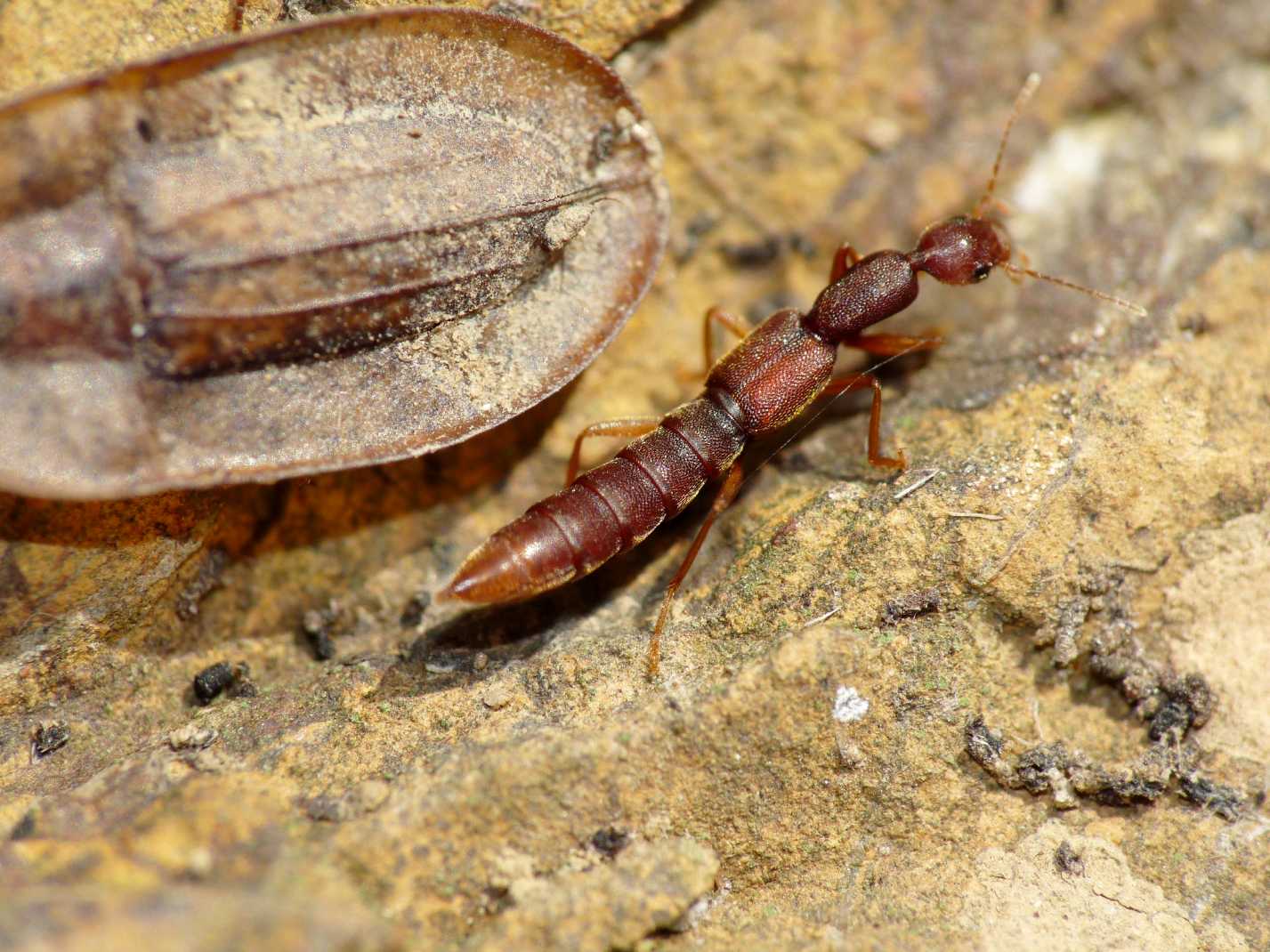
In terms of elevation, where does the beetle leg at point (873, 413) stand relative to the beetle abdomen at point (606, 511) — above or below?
below

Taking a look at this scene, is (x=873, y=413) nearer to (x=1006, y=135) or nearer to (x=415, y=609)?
(x=1006, y=135)

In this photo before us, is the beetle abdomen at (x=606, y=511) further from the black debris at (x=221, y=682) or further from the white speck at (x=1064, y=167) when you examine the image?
the white speck at (x=1064, y=167)

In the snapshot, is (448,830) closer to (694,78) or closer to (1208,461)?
(1208,461)

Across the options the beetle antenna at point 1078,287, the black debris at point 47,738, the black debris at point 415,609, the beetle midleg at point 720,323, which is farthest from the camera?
the beetle midleg at point 720,323

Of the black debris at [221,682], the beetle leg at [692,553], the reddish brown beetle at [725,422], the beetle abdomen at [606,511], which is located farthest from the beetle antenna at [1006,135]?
the black debris at [221,682]

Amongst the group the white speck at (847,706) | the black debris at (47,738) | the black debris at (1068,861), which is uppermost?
the black debris at (47,738)

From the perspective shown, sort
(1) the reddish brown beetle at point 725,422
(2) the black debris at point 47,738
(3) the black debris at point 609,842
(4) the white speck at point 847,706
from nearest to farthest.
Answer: (3) the black debris at point 609,842
(4) the white speck at point 847,706
(2) the black debris at point 47,738
(1) the reddish brown beetle at point 725,422

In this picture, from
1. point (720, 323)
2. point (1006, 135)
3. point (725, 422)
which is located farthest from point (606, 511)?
point (1006, 135)
